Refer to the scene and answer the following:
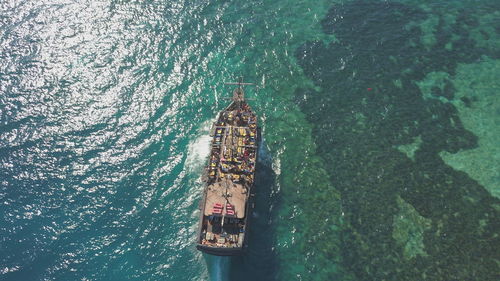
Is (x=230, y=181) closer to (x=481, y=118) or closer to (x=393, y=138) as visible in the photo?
(x=393, y=138)

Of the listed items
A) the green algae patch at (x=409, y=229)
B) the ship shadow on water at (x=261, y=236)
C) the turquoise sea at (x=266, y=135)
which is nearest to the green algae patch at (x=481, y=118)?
the turquoise sea at (x=266, y=135)

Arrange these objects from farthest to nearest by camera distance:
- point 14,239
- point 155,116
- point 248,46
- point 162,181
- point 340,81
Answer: point 248,46 < point 340,81 < point 155,116 < point 162,181 < point 14,239

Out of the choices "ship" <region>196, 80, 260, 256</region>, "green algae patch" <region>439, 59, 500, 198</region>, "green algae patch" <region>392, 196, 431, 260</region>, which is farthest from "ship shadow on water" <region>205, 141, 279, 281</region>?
"green algae patch" <region>439, 59, 500, 198</region>

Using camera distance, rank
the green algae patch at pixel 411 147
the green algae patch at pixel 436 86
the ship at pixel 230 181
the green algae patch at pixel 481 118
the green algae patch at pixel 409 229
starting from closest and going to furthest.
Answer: the ship at pixel 230 181
the green algae patch at pixel 409 229
the green algae patch at pixel 481 118
the green algae patch at pixel 411 147
the green algae patch at pixel 436 86

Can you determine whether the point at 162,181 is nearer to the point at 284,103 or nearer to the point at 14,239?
the point at 14,239

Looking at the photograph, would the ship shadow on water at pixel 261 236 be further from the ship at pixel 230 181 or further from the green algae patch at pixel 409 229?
the green algae patch at pixel 409 229

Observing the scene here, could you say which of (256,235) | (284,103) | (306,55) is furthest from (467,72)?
(256,235)
